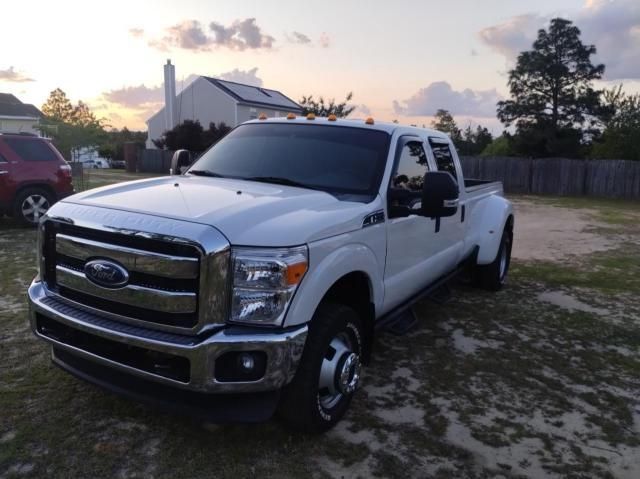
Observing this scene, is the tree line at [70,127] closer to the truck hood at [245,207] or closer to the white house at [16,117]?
the white house at [16,117]

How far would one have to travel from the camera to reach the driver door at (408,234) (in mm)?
4023

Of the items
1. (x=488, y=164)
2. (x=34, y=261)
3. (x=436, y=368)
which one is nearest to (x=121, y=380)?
(x=436, y=368)

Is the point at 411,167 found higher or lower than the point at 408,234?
higher

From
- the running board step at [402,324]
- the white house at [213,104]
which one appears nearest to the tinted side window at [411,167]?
the running board step at [402,324]

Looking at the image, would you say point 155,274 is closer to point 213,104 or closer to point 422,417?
point 422,417

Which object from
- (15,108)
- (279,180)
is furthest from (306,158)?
(15,108)

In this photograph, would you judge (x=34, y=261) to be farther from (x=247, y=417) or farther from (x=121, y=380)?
(x=247, y=417)

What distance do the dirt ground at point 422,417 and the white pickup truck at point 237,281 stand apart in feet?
1.08

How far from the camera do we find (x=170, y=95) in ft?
→ 129

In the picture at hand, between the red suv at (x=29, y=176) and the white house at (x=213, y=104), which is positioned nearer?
the red suv at (x=29, y=176)

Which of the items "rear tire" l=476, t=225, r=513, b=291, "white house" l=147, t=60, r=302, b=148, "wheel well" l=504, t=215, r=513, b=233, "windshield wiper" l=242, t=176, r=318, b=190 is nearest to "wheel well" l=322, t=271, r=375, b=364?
"windshield wiper" l=242, t=176, r=318, b=190

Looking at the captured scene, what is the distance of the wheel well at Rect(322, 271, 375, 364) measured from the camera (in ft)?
11.5

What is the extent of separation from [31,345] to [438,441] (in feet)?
11.3

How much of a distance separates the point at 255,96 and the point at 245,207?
40.4 m
